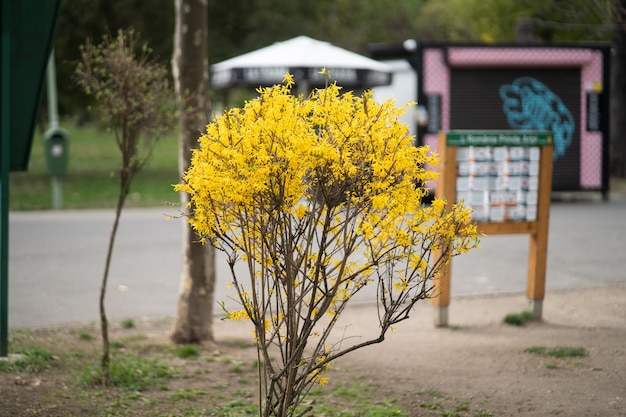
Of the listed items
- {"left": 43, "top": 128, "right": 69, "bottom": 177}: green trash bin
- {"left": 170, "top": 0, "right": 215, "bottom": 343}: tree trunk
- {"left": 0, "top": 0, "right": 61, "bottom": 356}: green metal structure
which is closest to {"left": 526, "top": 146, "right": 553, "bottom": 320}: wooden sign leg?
{"left": 170, "top": 0, "right": 215, "bottom": 343}: tree trunk

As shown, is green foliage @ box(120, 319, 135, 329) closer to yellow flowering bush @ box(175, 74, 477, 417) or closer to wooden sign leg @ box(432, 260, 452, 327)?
wooden sign leg @ box(432, 260, 452, 327)

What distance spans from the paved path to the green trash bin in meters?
1.35

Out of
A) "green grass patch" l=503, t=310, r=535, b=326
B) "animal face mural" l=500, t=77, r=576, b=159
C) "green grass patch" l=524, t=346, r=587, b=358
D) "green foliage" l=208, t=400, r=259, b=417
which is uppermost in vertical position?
"animal face mural" l=500, t=77, r=576, b=159

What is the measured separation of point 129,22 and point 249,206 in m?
19.3

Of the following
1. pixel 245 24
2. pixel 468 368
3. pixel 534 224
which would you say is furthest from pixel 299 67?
pixel 468 368

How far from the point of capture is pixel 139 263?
1098 centimetres

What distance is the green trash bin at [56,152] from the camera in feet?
53.3

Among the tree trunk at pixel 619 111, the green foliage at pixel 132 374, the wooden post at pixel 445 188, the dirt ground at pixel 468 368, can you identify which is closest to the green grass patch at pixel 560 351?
the dirt ground at pixel 468 368

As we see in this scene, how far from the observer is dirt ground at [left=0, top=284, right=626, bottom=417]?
5.30 metres

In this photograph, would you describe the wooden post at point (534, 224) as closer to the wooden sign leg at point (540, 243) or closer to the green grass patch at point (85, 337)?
the wooden sign leg at point (540, 243)

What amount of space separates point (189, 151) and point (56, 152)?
10013 millimetres

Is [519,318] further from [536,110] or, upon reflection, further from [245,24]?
[245,24]

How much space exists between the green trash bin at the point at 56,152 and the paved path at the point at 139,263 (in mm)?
1351

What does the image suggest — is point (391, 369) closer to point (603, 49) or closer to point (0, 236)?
point (0, 236)
